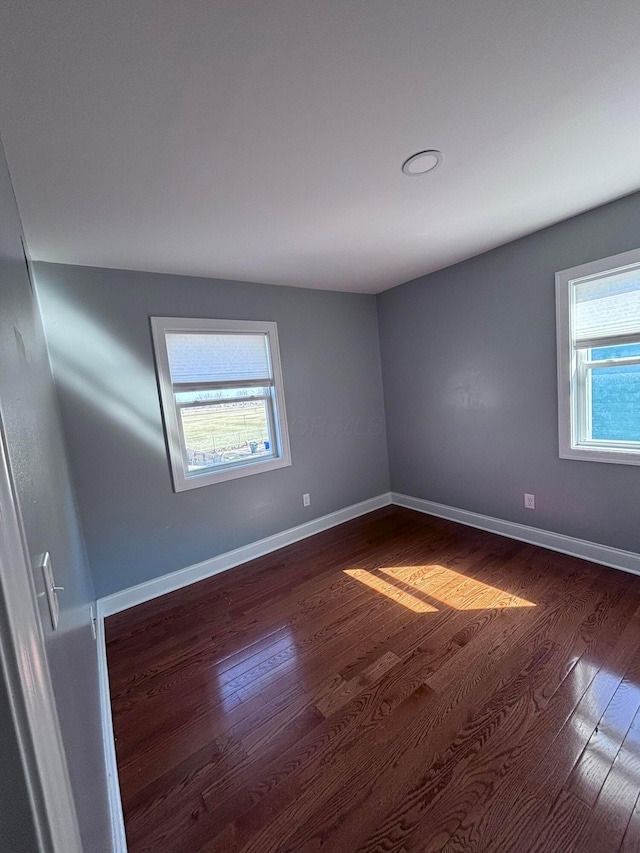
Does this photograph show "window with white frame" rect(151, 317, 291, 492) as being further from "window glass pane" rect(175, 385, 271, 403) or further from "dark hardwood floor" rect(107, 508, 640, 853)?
"dark hardwood floor" rect(107, 508, 640, 853)

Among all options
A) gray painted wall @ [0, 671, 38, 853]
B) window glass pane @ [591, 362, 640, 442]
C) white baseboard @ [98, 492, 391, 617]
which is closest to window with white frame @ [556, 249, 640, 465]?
window glass pane @ [591, 362, 640, 442]

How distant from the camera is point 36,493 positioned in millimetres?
666

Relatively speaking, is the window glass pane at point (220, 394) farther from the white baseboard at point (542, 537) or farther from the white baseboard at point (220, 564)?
the white baseboard at point (542, 537)

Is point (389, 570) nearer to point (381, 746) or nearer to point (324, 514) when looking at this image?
point (324, 514)

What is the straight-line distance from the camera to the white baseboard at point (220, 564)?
245cm

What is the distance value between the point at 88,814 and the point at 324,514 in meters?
2.88

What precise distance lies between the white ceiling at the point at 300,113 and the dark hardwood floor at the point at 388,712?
2386 millimetres

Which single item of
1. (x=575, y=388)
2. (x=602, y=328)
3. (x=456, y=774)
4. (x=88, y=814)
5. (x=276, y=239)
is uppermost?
(x=276, y=239)

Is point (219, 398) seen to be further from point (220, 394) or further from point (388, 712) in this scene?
point (388, 712)

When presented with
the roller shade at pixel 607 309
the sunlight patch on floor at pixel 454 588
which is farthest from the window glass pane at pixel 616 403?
the sunlight patch on floor at pixel 454 588

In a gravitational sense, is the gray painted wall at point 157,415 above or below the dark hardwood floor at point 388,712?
above

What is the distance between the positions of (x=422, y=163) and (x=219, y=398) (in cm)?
208

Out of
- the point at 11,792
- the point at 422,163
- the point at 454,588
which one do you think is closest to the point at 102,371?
the point at 422,163

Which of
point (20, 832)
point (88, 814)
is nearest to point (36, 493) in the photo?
point (20, 832)
